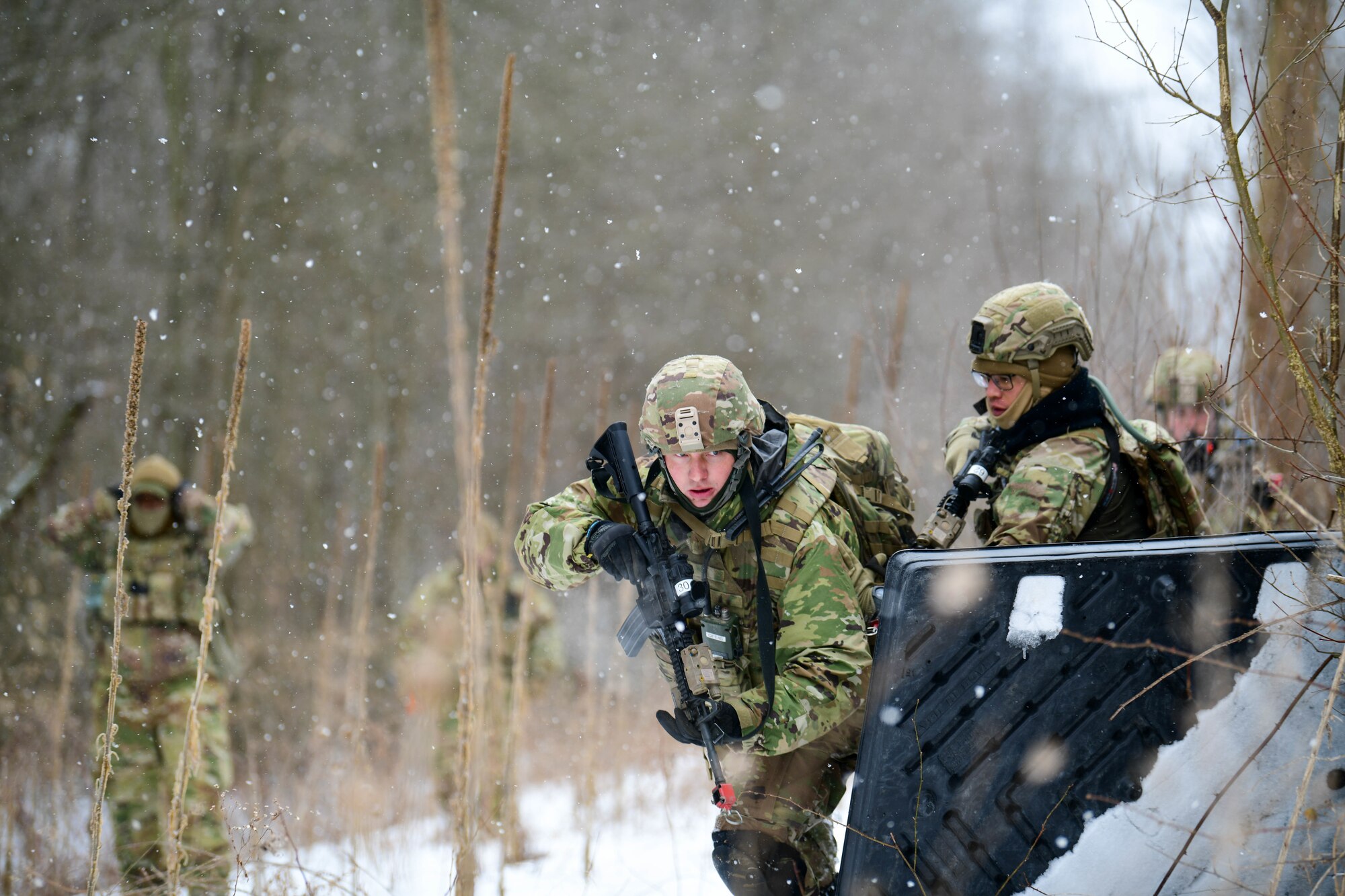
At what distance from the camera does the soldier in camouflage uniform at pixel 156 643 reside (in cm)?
450

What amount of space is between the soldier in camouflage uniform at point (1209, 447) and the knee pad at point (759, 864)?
6.18 feet

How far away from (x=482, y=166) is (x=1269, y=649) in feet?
33.6

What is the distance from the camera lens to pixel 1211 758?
171 centimetres

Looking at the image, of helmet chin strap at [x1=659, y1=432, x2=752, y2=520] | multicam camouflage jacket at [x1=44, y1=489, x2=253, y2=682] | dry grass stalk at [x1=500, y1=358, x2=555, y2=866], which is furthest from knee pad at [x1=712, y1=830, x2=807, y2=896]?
multicam camouflage jacket at [x1=44, y1=489, x2=253, y2=682]

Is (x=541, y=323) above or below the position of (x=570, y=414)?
above

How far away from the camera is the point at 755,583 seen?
2.11 m

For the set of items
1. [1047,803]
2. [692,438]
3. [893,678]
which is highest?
[692,438]

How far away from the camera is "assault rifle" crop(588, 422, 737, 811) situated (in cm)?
192

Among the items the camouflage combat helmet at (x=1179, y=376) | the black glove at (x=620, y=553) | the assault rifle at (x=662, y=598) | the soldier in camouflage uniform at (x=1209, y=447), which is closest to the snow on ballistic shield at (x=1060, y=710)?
the assault rifle at (x=662, y=598)

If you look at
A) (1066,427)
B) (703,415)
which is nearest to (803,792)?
(703,415)

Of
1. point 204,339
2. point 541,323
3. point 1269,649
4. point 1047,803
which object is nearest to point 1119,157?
point 1269,649

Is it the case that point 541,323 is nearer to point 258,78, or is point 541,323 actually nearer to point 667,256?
point 667,256

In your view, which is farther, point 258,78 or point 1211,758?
point 258,78

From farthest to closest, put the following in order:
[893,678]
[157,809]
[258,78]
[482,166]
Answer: [482,166]
[258,78]
[157,809]
[893,678]
